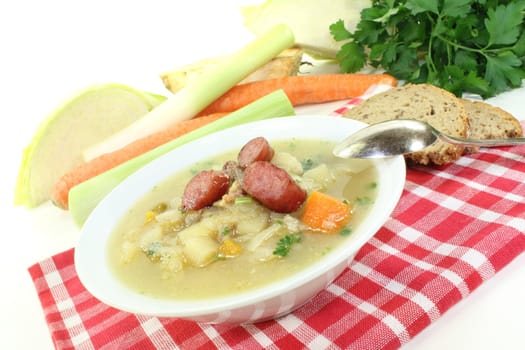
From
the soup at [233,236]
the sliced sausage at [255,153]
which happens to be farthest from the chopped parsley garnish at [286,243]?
the sliced sausage at [255,153]

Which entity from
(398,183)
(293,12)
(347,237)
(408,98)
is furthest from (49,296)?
(293,12)

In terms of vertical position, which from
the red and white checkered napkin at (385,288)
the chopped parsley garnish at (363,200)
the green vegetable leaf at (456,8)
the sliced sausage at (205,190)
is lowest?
the red and white checkered napkin at (385,288)

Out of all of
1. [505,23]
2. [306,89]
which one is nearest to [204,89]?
[306,89]

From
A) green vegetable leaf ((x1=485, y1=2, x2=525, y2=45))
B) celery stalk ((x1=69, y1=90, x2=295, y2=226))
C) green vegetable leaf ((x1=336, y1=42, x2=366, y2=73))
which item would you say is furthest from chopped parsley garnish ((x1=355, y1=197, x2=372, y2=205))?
green vegetable leaf ((x1=336, y1=42, x2=366, y2=73))

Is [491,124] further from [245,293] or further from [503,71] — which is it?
[245,293]

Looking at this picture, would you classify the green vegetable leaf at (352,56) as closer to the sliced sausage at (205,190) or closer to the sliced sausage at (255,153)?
the sliced sausage at (255,153)

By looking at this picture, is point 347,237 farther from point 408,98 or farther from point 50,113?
point 50,113

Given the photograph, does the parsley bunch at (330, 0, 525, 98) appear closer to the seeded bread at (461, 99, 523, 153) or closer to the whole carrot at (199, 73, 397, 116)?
the whole carrot at (199, 73, 397, 116)
